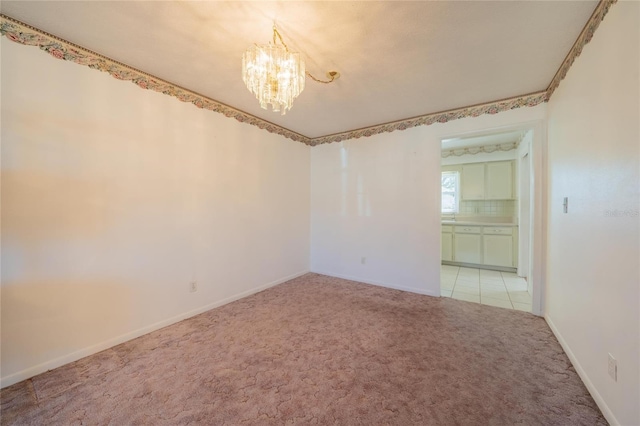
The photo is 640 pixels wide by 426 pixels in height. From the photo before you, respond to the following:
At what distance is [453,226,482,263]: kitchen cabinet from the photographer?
4.81 m

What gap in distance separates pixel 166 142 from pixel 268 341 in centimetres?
229

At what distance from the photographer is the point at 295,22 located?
166 centimetres

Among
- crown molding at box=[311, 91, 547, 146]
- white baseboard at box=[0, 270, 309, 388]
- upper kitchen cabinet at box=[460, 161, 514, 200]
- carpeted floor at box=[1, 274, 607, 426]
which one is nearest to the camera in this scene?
carpeted floor at box=[1, 274, 607, 426]

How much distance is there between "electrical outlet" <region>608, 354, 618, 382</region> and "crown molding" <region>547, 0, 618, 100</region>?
6.71 feet

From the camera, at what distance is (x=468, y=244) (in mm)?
4906

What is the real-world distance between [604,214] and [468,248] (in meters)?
3.79

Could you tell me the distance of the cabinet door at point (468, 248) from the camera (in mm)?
4816

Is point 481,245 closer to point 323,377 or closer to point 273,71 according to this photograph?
point 323,377

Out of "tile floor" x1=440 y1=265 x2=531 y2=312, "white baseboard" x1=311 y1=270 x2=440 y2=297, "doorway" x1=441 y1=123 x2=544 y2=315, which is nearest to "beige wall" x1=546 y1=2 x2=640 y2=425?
"tile floor" x1=440 y1=265 x2=531 y2=312

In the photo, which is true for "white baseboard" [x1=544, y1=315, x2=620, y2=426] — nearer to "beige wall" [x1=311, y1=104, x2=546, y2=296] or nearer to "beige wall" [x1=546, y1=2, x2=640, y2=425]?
"beige wall" [x1=546, y1=2, x2=640, y2=425]

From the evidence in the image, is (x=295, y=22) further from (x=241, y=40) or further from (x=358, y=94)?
(x=358, y=94)

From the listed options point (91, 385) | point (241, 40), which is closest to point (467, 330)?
point (91, 385)

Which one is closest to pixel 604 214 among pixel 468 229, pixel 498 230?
pixel 498 230

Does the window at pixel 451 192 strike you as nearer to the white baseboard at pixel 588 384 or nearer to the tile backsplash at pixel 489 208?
the tile backsplash at pixel 489 208
